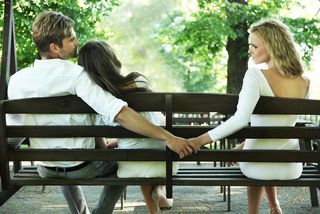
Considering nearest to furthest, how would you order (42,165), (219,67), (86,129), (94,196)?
(86,129) < (42,165) < (94,196) < (219,67)

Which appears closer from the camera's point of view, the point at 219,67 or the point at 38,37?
the point at 38,37

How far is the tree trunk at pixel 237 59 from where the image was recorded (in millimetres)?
13516

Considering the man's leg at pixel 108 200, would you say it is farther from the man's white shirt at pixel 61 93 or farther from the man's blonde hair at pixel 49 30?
the man's blonde hair at pixel 49 30

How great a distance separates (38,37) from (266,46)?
1.64 metres

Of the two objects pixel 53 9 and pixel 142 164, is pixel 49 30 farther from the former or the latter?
pixel 53 9

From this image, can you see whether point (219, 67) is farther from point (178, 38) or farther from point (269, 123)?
point (269, 123)

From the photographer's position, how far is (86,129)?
13.3 feet

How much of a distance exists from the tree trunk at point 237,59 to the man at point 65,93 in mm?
9352

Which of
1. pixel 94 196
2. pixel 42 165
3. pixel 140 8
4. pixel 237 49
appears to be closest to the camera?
pixel 42 165

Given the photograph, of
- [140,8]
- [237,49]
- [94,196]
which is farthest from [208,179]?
[140,8]

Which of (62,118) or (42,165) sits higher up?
(62,118)

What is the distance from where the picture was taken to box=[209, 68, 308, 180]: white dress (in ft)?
12.9

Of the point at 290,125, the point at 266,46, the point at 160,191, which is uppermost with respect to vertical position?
the point at 266,46

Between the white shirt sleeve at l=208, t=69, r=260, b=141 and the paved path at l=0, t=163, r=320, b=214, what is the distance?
2396 mm
